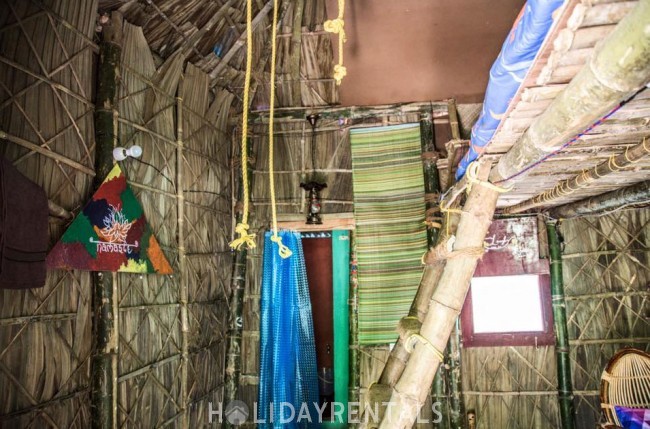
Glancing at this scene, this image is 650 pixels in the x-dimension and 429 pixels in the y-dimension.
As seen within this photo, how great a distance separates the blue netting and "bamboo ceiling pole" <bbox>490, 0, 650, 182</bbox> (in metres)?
3.35

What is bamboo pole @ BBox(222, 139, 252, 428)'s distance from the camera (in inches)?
175

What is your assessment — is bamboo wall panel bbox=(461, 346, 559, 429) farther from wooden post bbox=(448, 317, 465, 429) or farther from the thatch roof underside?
the thatch roof underside

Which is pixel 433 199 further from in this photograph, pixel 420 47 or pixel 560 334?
pixel 560 334

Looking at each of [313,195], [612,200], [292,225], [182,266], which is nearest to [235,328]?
[182,266]

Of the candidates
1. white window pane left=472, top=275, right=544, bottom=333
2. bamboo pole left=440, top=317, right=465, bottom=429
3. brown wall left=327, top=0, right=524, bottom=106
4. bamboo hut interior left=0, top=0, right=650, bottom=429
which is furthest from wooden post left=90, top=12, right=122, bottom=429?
white window pane left=472, top=275, right=544, bottom=333

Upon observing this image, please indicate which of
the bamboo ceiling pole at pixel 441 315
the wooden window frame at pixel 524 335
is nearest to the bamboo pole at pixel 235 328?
the wooden window frame at pixel 524 335

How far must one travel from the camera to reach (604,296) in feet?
13.8

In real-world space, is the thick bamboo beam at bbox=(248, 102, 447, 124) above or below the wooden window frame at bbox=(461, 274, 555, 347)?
above

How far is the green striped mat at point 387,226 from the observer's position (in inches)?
173

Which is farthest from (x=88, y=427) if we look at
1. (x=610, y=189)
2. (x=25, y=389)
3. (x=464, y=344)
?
(x=610, y=189)

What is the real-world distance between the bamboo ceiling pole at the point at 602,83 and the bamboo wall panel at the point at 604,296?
11.4 ft

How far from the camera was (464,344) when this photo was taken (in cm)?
441

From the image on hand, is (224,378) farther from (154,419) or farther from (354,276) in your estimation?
(354,276)

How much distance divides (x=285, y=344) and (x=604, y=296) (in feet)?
11.1
